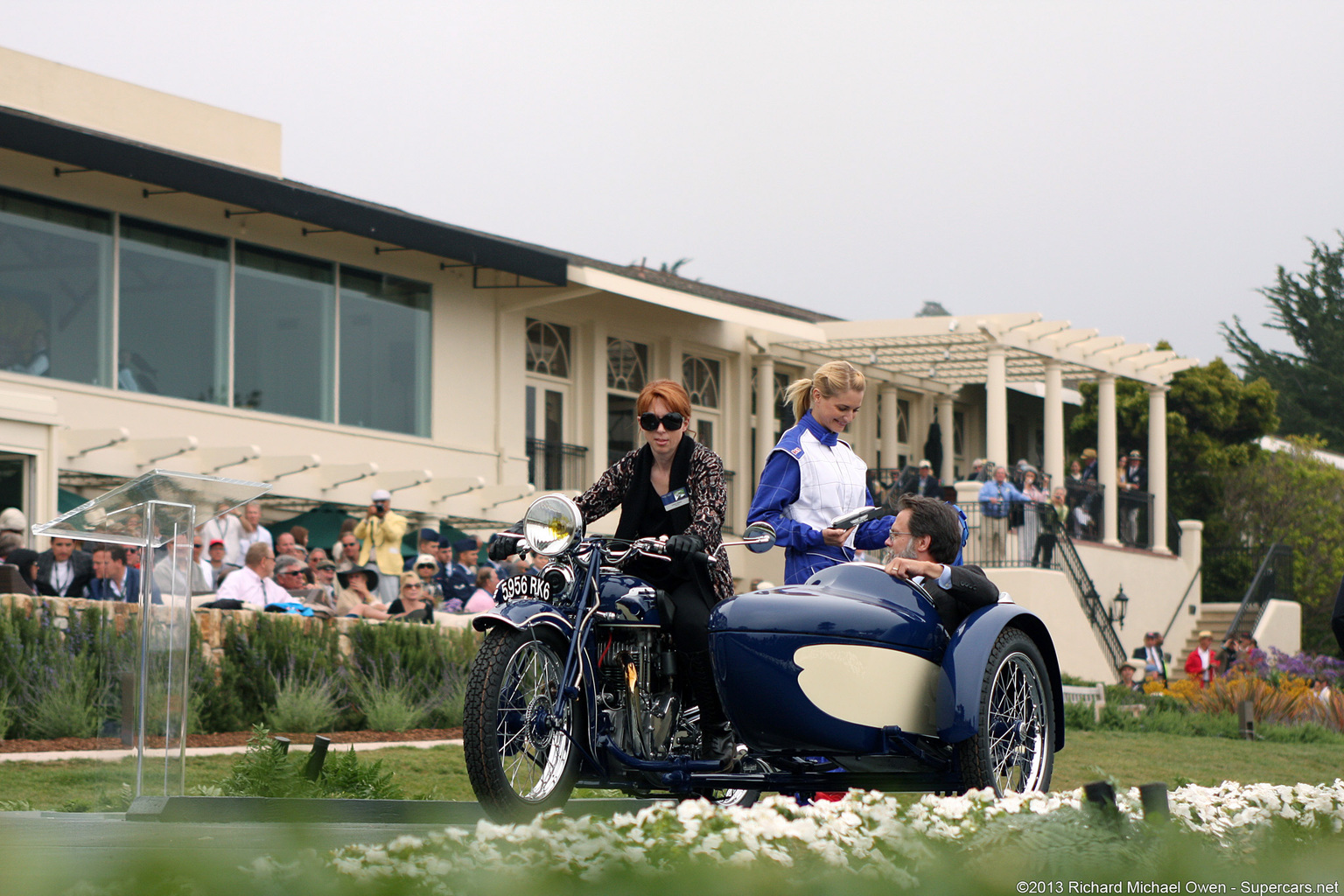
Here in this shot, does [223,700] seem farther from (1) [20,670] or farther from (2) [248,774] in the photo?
(2) [248,774]

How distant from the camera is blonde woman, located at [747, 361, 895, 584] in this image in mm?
6648

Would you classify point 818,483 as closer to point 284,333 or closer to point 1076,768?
point 1076,768

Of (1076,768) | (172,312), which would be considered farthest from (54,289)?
(1076,768)

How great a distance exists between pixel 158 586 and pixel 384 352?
17.1 meters

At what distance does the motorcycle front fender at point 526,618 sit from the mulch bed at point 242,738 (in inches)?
157

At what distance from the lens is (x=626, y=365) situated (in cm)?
2777

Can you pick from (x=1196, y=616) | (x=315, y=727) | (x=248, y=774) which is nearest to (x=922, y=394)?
(x=1196, y=616)

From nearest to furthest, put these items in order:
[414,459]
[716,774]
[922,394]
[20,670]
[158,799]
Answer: [716,774]
[158,799]
[20,670]
[414,459]
[922,394]

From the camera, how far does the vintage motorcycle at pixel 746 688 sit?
5.39 m

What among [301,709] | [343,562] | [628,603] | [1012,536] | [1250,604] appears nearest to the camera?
[628,603]

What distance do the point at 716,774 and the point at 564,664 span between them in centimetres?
65

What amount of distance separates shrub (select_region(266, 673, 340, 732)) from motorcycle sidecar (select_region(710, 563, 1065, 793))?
6378 millimetres

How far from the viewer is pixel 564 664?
5617 mm

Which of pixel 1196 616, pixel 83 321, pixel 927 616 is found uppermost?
pixel 83 321
